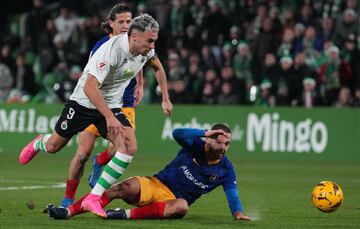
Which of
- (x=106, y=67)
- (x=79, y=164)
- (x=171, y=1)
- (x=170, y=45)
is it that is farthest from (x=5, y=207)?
(x=171, y=1)

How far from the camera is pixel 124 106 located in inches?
472

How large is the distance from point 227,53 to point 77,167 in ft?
42.3

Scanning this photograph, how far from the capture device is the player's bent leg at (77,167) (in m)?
10.7

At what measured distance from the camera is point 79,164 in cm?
1084

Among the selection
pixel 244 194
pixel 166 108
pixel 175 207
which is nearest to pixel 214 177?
pixel 175 207

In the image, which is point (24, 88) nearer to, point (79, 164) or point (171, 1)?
point (171, 1)

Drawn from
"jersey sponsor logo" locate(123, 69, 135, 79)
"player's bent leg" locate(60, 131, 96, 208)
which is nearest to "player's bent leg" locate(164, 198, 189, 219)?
"player's bent leg" locate(60, 131, 96, 208)

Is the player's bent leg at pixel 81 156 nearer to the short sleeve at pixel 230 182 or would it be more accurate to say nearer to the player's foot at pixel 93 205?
the player's foot at pixel 93 205

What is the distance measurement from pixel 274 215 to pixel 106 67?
2.63 meters

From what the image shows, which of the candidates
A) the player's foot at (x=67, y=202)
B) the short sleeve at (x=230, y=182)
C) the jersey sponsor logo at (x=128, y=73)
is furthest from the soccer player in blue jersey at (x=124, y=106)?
the short sleeve at (x=230, y=182)

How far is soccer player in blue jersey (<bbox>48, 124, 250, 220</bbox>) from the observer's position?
10.0 metres

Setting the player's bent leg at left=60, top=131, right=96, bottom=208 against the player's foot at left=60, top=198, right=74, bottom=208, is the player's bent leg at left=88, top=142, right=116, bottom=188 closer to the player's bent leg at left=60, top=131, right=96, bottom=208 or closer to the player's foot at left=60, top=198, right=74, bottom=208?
the player's bent leg at left=60, top=131, right=96, bottom=208

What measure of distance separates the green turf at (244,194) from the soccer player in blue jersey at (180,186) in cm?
14

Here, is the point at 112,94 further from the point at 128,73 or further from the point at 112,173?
the point at 112,173
